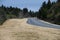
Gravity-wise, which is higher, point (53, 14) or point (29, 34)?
point (29, 34)

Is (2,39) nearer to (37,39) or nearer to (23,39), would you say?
(23,39)

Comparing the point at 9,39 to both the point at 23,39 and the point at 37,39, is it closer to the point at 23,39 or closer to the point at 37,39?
the point at 23,39

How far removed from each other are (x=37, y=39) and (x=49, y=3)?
8544 centimetres

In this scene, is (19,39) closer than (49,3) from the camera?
Yes

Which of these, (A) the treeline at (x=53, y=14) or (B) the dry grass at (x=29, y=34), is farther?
(A) the treeline at (x=53, y=14)

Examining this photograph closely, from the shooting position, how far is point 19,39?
2019 centimetres

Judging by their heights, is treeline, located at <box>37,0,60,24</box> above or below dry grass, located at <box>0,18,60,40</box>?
below

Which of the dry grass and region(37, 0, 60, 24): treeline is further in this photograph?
region(37, 0, 60, 24): treeline

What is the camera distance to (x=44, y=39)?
20.1 m

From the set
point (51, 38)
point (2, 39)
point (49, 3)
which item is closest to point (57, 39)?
point (51, 38)

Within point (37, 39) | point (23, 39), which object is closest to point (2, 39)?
point (23, 39)

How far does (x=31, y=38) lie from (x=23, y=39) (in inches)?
41.8

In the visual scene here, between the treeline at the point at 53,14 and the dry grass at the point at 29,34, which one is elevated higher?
the dry grass at the point at 29,34

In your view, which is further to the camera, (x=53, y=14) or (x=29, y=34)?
(x=53, y=14)
